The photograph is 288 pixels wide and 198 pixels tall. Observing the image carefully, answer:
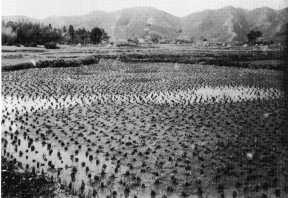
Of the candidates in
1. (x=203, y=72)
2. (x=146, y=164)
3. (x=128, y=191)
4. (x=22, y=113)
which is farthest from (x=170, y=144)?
(x=203, y=72)

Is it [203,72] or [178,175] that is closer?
[178,175]

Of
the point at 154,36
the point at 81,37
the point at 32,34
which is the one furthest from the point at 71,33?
the point at 154,36

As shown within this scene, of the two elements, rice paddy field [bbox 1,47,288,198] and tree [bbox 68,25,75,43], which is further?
tree [bbox 68,25,75,43]

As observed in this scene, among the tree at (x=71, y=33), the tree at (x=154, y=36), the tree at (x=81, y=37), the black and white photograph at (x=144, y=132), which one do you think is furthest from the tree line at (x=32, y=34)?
the tree at (x=154, y=36)

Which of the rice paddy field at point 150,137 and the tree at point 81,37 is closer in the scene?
the rice paddy field at point 150,137

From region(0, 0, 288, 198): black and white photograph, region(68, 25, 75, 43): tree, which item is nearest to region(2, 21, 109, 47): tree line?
region(68, 25, 75, 43): tree

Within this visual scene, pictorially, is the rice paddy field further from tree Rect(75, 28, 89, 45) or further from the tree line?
tree Rect(75, 28, 89, 45)

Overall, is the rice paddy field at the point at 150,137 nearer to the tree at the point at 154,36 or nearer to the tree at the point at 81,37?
the tree at the point at 81,37

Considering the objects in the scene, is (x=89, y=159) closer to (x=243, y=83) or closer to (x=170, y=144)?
(x=170, y=144)
